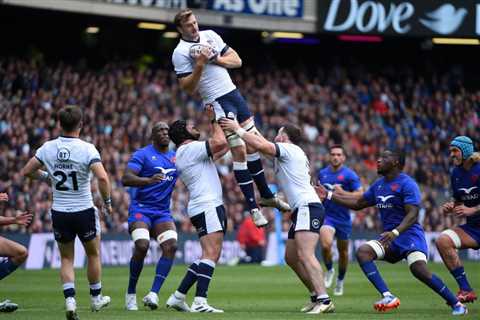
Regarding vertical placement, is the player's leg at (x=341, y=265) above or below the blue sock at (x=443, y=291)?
below

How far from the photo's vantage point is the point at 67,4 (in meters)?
31.1

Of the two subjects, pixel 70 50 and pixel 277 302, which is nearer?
pixel 277 302

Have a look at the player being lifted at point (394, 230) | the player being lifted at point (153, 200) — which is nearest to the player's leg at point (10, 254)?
the player being lifted at point (153, 200)

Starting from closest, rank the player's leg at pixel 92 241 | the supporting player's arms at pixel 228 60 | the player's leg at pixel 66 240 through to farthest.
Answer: the player's leg at pixel 66 240 → the player's leg at pixel 92 241 → the supporting player's arms at pixel 228 60

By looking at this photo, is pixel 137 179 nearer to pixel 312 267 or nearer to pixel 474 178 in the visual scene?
pixel 312 267

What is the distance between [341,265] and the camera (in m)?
19.5

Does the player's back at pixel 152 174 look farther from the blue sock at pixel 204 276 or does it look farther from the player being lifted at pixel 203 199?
the blue sock at pixel 204 276

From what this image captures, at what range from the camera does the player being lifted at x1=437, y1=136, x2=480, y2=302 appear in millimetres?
14711

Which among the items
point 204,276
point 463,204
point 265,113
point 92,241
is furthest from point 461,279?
point 265,113

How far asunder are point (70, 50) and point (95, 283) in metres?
23.9

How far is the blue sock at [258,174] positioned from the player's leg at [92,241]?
8.22 ft

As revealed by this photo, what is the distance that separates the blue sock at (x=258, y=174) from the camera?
46.9 ft

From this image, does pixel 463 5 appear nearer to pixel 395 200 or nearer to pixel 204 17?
pixel 204 17

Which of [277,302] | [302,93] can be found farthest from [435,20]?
[277,302]
